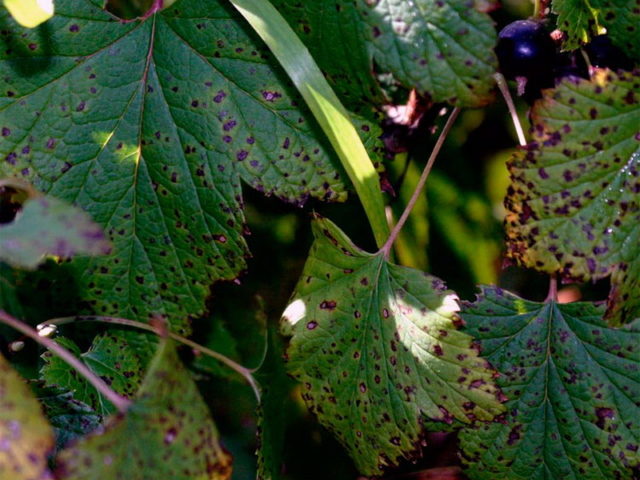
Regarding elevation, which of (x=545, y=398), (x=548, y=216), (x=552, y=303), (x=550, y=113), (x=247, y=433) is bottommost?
(x=247, y=433)

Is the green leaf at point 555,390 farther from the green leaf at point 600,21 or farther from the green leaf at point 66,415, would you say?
the green leaf at point 66,415

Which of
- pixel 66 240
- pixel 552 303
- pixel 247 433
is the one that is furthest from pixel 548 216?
pixel 247 433

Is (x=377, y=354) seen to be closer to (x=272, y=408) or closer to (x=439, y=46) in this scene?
(x=272, y=408)

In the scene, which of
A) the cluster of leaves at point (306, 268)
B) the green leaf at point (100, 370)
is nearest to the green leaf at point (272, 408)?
the cluster of leaves at point (306, 268)

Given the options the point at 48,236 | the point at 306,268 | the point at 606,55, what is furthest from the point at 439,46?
the point at 48,236

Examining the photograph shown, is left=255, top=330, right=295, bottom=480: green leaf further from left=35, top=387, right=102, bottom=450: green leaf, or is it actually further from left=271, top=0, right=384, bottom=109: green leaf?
left=271, top=0, right=384, bottom=109: green leaf

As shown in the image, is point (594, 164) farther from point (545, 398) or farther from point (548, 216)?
point (545, 398)
